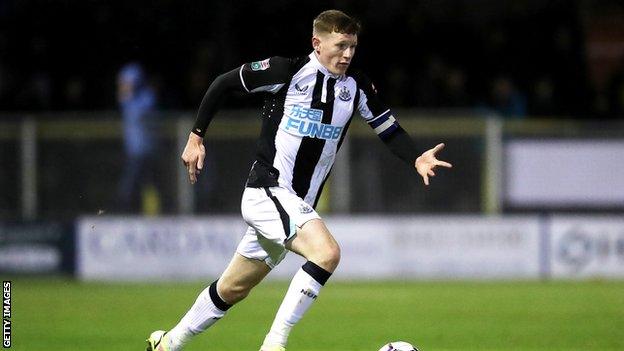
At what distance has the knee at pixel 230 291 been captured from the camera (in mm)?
8180

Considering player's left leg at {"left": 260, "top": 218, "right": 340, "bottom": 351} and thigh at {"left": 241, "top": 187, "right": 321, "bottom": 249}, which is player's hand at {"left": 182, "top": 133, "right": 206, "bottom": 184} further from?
player's left leg at {"left": 260, "top": 218, "right": 340, "bottom": 351}

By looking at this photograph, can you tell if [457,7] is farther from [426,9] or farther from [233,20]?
[233,20]

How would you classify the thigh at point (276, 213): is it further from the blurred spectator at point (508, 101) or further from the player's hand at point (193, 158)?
the blurred spectator at point (508, 101)

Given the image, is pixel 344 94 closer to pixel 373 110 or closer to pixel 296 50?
pixel 373 110

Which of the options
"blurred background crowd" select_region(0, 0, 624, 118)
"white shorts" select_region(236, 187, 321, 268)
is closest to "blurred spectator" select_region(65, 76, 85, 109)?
"blurred background crowd" select_region(0, 0, 624, 118)

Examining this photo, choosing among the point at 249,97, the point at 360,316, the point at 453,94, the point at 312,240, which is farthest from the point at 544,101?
the point at 312,240

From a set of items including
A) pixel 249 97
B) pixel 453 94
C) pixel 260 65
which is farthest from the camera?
pixel 249 97

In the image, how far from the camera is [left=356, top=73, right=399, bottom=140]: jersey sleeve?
8.34 metres

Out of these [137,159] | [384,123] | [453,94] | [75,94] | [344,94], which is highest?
[75,94]

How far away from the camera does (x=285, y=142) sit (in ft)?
26.6

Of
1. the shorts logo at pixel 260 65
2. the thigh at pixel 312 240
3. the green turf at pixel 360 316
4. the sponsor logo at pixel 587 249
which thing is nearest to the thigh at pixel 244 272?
the thigh at pixel 312 240

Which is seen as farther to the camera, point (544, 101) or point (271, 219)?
point (544, 101)

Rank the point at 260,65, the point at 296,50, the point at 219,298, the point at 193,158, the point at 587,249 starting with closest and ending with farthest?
the point at 193,158, the point at 260,65, the point at 219,298, the point at 587,249, the point at 296,50

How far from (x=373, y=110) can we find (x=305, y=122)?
511 mm
